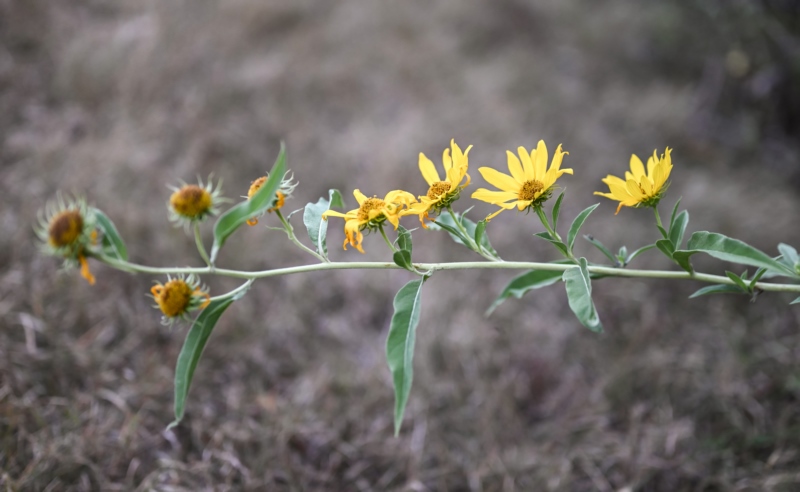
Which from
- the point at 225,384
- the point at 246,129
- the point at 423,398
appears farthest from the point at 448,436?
the point at 246,129

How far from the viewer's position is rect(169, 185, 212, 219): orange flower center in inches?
40.1

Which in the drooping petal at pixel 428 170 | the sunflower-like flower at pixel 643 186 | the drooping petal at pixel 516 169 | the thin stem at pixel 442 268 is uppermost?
the drooping petal at pixel 428 170

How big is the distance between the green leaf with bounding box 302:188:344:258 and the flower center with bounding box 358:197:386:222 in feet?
0.26

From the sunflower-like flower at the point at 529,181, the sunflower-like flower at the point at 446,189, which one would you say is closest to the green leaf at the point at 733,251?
the sunflower-like flower at the point at 529,181

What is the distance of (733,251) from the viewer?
0.94 m

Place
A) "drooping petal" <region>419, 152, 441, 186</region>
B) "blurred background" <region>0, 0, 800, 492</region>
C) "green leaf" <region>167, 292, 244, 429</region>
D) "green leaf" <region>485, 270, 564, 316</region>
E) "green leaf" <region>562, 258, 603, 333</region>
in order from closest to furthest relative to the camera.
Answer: "green leaf" <region>562, 258, 603, 333</region>
"green leaf" <region>167, 292, 244, 429</region>
"drooping petal" <region>419, 152, 441, 186</region>
"green leaf" <region>485, 270, 564, 316</region>
"blurred background" <region>0, 0, 800, 492</region>

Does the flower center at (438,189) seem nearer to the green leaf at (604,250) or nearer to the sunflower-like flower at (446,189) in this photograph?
the sunflower-like flower at (446,189)

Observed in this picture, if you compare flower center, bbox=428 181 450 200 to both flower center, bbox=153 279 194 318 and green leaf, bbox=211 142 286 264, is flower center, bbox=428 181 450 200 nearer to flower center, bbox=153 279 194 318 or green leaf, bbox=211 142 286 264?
green leaf, bbox=211 142 286 264

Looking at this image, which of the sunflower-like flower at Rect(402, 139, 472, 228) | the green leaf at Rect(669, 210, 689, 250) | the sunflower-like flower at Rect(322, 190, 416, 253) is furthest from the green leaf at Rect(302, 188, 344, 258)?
the green leaf at Rect(669, 210, 689, 250)

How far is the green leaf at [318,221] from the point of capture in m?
1.05

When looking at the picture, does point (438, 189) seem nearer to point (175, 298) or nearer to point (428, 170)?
point (428, 170)

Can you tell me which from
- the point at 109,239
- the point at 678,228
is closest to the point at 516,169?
the point at 678,228

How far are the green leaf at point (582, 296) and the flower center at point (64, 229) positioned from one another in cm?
88

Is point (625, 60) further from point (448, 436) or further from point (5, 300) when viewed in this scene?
point (5, 300)
